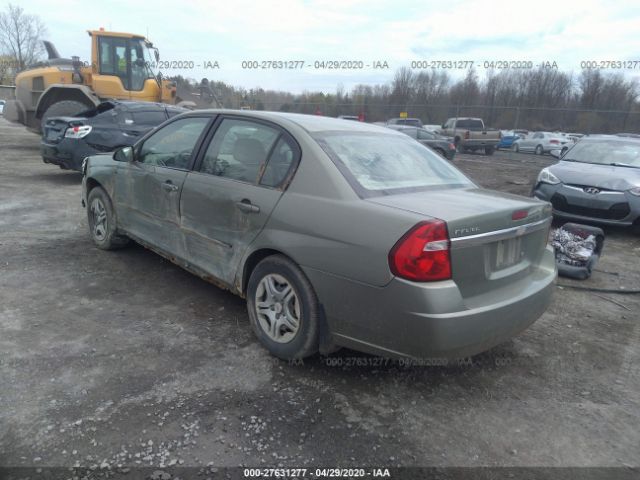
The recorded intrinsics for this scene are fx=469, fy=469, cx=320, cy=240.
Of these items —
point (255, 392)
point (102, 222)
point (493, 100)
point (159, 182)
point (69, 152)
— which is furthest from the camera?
point (493, 100)

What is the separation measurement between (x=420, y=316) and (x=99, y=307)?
2682mm

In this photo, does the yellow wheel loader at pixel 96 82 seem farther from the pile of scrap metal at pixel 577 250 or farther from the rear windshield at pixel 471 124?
the rear windshield at pixel 471 124

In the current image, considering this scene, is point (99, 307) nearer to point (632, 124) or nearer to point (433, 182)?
point (433, 182)

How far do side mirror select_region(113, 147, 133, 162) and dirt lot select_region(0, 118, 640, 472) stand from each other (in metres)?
1.15

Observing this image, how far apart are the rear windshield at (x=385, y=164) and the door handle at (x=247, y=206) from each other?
601mm

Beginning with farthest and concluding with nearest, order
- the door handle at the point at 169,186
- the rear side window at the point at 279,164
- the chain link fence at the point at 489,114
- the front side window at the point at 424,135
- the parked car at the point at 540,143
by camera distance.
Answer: the chain link fence at the point at 489,114
the parked car at the point at 540,143
the front side window at the point at 424,135
the door handle at the point at 169,186
the rear side window at the point at 279,164

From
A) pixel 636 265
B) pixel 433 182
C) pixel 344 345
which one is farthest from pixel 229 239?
pixel 636 265

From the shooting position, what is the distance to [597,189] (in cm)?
681

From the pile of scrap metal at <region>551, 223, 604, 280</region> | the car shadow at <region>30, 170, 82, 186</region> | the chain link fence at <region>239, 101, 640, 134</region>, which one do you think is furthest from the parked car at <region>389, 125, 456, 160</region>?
the pile of scrap metal at <region>551, 223, 604, 280</region>

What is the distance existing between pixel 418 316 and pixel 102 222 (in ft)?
12.9

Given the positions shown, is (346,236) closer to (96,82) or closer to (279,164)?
(279,164)

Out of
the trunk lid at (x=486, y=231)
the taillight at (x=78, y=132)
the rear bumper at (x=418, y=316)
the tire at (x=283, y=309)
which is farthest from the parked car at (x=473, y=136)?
the tire at (x=283, y=309)

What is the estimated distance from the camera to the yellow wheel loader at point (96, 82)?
1294 centimetres

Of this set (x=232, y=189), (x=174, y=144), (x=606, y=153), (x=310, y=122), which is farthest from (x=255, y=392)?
(x=606, y=153)
